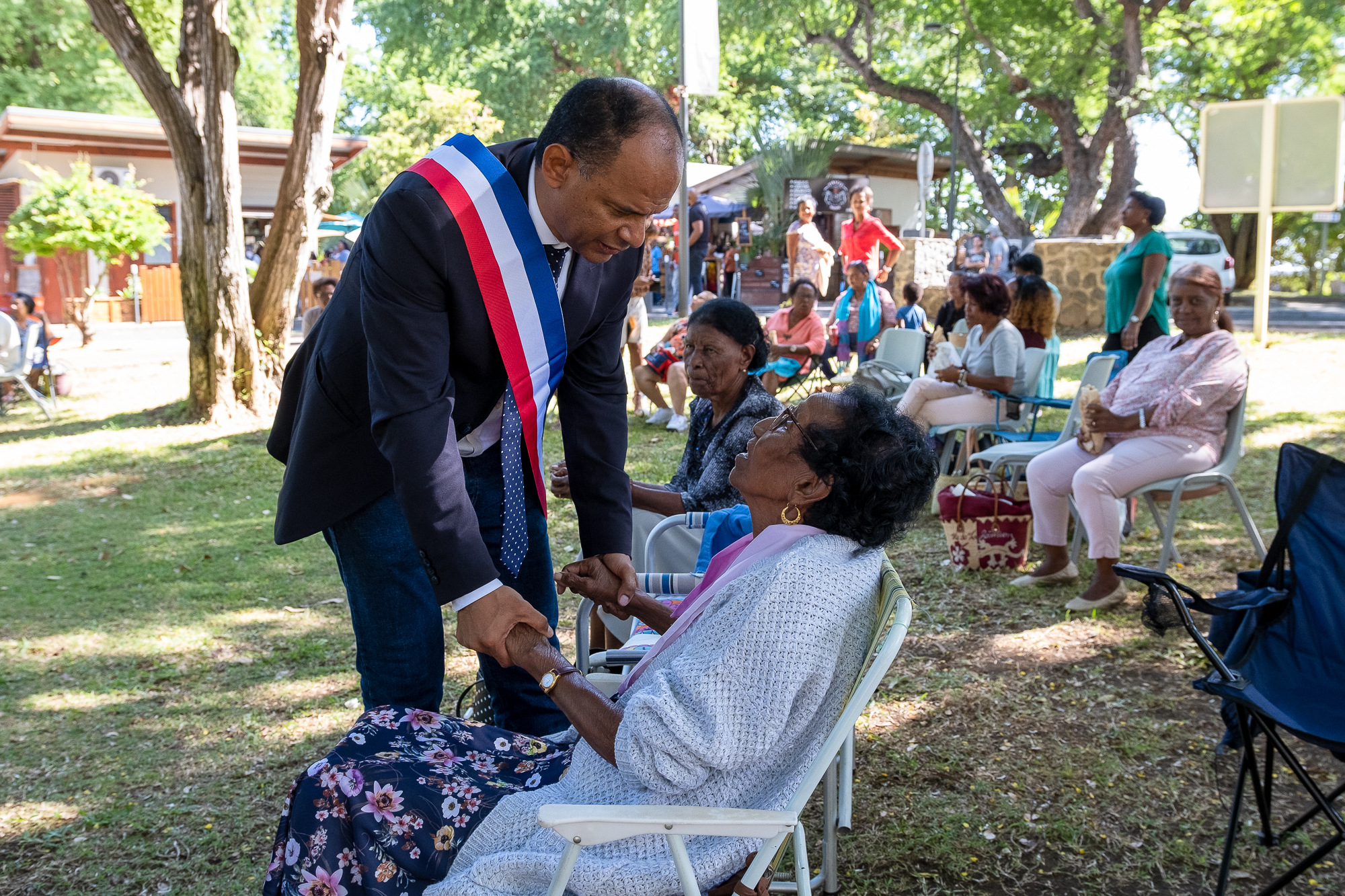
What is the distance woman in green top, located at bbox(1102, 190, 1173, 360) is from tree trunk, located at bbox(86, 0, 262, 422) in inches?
289

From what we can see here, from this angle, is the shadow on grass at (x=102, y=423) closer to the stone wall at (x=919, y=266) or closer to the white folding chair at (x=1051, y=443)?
the white folding chair at (x=1051, y=443)

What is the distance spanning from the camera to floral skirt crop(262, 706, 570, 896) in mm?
1876

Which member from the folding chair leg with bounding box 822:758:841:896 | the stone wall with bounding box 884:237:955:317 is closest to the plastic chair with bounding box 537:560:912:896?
the folding chair leg with bounding box 822:758:841:896

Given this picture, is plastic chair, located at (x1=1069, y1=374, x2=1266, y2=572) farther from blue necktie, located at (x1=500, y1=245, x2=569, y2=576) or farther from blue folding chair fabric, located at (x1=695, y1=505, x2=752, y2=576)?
blue necktie, located at (x1=500, y1=245, x2=569, y2=576)

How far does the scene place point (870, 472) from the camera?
2.07 metres

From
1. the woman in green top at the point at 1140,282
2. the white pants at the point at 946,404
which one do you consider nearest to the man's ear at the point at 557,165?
the white pants at the point at 946,404

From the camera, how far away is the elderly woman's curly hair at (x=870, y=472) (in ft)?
6.73

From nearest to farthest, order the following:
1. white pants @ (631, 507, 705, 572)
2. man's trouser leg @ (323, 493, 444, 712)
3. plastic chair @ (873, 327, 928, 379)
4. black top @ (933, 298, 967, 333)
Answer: man's trouser leg @ (323, 493, 444, 712)
white pants @ (631, 507, 705, 572)
plastic chair @ (873, 327, 928, 379)
black top @ (933, 298, 967, 333)

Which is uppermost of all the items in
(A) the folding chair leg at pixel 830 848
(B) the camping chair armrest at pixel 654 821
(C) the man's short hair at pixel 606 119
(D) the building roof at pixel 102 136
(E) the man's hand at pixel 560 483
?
(D) the building roof at pixel 102 136

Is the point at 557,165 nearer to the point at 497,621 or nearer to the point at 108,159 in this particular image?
the point at 497,621

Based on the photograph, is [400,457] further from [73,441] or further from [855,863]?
[73,441]

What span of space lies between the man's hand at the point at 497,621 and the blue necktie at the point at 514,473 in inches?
14.9

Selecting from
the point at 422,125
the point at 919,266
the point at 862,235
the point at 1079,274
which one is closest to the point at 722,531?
the point at 862,235

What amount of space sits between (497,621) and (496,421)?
22.5 inches
